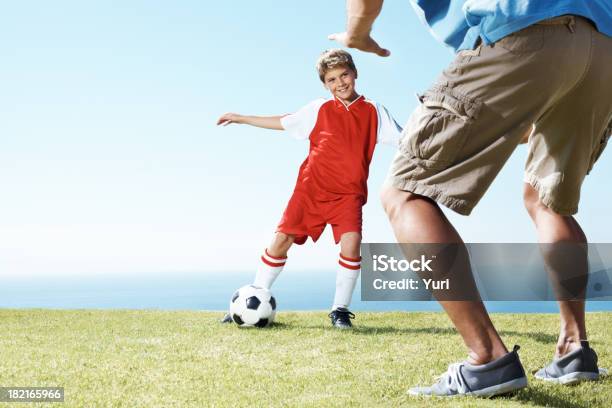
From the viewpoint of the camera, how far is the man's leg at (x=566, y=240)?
109 inches

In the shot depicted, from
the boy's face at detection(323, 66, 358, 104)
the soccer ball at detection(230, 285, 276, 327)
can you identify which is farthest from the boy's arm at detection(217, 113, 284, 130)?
the soccer ball at detection(230, 285, 276, 327)

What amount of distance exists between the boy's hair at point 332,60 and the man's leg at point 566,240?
2.96 metres

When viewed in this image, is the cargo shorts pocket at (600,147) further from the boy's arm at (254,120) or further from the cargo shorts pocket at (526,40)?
the boy's arm at (254,120)

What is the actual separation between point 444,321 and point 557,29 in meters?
3.71

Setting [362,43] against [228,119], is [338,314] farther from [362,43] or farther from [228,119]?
[362,43]

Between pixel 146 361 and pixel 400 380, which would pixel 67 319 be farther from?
pixel 400 380

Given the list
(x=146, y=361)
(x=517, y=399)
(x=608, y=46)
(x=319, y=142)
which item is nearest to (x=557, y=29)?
(x=608, y=46)

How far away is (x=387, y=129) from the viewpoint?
5691mm

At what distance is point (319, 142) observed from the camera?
5.68 metres

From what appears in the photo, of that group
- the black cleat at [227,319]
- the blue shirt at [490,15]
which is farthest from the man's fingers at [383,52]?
the black cleat at [227,319]

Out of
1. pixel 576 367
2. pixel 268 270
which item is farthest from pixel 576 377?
pixel 268 270

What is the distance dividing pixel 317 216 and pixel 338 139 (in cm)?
68

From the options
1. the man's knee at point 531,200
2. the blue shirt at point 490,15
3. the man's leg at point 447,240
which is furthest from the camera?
the man's knee at point 531,200

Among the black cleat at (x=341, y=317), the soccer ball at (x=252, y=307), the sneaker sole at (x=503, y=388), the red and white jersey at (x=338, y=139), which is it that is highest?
the red and white jersey at (x=338, y=139)
